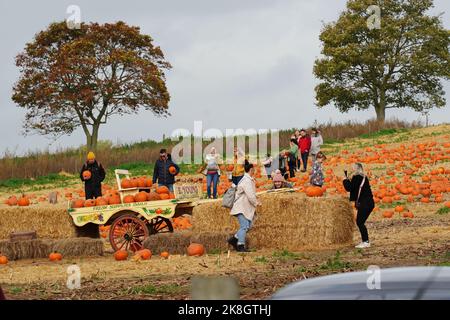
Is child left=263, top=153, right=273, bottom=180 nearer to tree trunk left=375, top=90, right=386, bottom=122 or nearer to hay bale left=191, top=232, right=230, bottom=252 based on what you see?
hay bale left=191, top=232, right=230, bottom=252

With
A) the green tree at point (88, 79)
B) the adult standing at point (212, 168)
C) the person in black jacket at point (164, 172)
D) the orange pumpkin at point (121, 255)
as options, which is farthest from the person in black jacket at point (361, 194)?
the green tree at point (88, 79)

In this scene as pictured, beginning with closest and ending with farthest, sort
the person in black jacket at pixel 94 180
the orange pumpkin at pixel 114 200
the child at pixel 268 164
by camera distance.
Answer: the orange pumpkin at pixel 114 200
the person in black jacket at pixel 94 180
the child at pixel 268 164

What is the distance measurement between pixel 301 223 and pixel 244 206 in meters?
1.56

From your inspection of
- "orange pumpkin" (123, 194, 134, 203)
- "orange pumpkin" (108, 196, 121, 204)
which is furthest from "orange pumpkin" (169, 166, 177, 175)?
"orange pumpkin" (123, 194, 134, 203)

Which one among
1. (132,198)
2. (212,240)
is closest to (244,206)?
(212,240)

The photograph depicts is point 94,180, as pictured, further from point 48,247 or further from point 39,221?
point 48,247

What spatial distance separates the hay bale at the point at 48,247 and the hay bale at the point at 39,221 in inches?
30.2

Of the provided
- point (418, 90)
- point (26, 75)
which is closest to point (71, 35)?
point (26, 75)

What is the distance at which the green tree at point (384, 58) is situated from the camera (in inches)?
2527

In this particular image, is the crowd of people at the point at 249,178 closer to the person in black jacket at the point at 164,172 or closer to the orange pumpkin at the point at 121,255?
the person in black jacket at the point at 164,172

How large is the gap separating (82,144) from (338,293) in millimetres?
56814

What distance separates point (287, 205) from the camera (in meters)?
18.7

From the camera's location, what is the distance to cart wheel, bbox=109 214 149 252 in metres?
18.2
